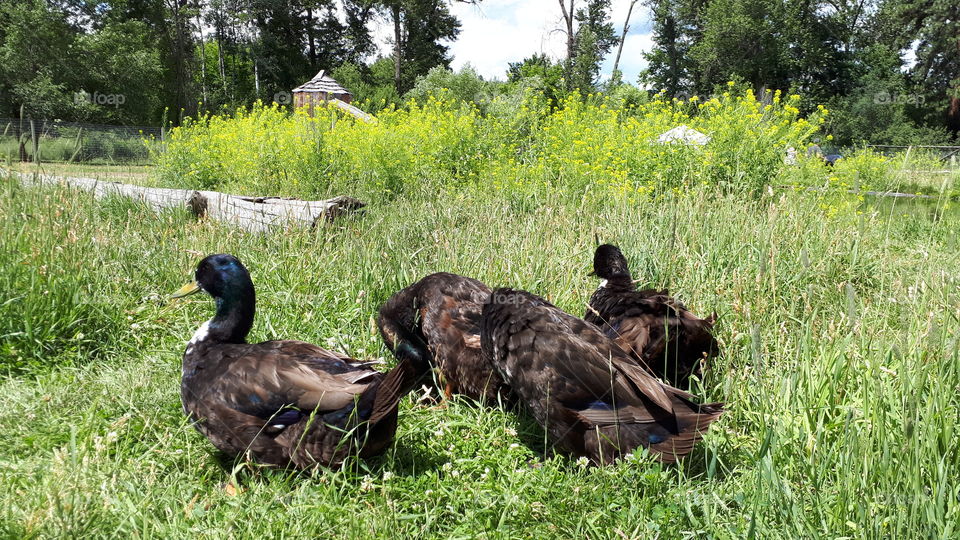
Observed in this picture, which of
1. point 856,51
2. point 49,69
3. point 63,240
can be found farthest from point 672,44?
point 63,240

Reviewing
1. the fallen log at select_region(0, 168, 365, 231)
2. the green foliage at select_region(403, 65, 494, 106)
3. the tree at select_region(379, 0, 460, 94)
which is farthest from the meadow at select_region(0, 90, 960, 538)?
the tree at select_region(379, 0, 460, 94)

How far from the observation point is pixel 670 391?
248 centimetres

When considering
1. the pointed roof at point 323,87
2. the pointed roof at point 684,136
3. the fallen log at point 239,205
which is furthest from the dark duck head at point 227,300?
the pointed roof at point 323,87

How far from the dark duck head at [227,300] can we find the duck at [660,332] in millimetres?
1741

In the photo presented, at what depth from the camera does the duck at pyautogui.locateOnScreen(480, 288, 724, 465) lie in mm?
2381

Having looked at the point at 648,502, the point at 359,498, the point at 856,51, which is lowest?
the point at 359,498

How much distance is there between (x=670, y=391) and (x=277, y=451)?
1.65 meters

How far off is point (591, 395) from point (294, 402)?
1.22 m

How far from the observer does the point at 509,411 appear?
10.4 ft

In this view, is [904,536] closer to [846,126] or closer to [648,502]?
[648,502]

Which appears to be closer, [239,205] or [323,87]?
[239,205]

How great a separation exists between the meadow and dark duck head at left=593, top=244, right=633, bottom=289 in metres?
0.38

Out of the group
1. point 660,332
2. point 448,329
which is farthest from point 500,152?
point 660,332

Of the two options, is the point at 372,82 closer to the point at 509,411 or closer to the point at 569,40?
the point at 569,40
